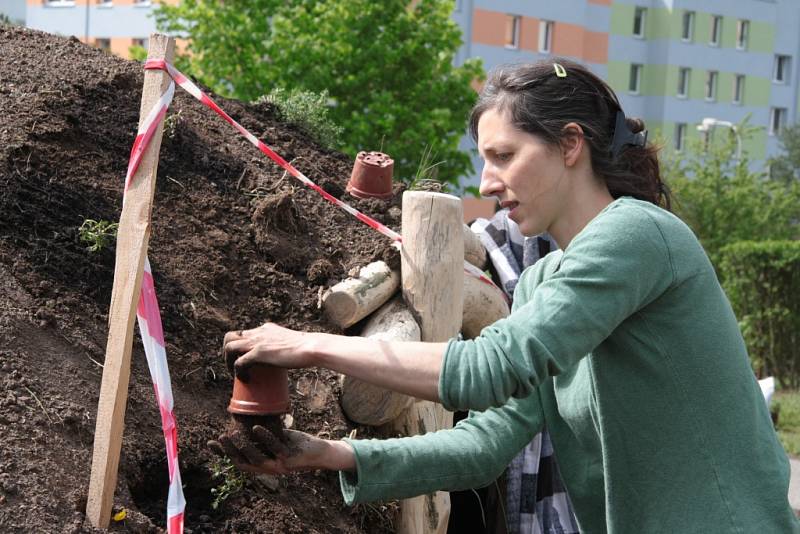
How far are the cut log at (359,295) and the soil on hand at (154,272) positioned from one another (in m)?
0.09

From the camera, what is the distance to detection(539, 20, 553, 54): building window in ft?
136

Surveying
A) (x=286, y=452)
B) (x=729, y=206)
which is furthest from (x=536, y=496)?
(x=729, y=206)

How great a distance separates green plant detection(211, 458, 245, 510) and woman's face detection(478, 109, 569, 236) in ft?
5.31

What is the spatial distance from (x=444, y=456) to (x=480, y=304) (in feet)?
7.64

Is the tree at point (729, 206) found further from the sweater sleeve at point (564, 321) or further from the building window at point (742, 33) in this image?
the building window at point (742, 33)

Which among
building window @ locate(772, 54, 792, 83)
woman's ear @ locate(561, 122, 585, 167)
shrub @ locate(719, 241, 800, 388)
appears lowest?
shrub @ locate(719, 241, 800, 388)

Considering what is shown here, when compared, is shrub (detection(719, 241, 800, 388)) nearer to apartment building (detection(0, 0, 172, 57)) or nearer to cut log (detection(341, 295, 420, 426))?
cut log (detection(341, 295, 420, 426))

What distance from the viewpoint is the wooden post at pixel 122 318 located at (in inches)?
121

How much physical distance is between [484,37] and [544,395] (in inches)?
1445

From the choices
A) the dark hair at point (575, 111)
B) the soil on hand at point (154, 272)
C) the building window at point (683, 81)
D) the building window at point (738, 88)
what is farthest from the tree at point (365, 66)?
the building window at point (738, 88)

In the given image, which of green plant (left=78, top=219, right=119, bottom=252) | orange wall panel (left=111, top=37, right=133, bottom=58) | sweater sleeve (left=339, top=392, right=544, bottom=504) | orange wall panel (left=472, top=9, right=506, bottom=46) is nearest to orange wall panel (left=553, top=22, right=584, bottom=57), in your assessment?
orange wall panel (left=472, top=9, right=506, bottom=46)

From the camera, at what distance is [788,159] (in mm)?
45719

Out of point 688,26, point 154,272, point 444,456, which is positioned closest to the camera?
point 444,456

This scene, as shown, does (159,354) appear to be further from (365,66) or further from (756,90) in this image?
(756,90)
